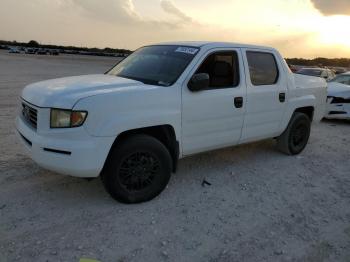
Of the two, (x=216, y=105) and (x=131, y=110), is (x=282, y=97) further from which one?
(x=131, y=110)

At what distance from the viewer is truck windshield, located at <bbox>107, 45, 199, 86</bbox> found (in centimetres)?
480

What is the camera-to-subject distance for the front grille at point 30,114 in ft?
13.7

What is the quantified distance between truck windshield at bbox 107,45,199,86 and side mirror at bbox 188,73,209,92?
198 mm

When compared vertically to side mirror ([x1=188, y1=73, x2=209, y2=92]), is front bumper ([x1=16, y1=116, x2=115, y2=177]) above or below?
below

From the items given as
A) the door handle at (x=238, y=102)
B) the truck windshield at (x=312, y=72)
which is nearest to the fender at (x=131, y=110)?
the door handle at (x=238, y=102)

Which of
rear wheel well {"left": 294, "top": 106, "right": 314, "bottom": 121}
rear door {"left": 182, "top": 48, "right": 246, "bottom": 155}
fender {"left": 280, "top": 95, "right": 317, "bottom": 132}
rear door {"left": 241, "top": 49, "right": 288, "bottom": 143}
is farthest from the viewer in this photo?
rear wheel well {"left": 294, "top": 106, "right": 314, "bottom": 121}

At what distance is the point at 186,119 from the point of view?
15.5 feet

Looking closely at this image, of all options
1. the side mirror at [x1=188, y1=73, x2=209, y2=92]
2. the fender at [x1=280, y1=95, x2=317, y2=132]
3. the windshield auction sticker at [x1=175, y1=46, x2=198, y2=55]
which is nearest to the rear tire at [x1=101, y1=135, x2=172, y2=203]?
the side mirror at [x1=188, y1=73, x2=209, y2=92]

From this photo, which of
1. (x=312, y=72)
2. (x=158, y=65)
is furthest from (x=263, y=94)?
(x=312, y=72)

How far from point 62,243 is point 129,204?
1.03 m

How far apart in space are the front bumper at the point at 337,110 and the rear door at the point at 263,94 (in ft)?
16.2

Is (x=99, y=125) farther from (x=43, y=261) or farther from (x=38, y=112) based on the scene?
(x=43, y=261)

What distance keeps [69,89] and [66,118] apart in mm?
385

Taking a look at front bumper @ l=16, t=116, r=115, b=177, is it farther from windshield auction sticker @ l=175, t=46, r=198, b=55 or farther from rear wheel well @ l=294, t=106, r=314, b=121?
rear wheel well @ l=294, t=106, r=314, b=121
